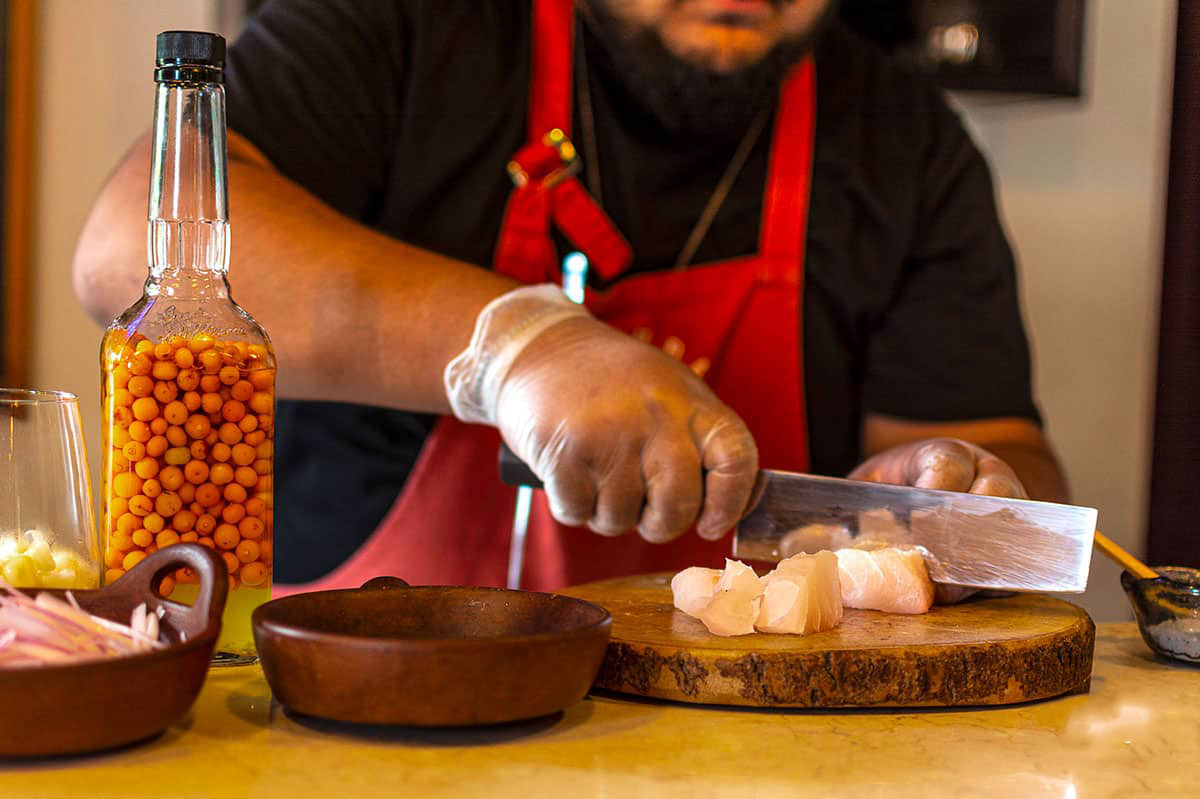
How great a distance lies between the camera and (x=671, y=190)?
154cm

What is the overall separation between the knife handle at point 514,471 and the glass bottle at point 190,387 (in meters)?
0.32

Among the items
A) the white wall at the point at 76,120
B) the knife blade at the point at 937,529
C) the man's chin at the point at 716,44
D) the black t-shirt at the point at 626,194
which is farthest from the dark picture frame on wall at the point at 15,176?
the knife blade at the point at 937,529

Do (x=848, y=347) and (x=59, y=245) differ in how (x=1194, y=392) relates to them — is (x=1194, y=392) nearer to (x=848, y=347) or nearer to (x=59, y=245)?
(x=848, y=347)

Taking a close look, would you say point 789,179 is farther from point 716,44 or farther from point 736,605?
point 736,605

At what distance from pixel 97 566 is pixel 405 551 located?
758mm

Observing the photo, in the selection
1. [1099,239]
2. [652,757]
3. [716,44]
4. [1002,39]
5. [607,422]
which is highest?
[1002,39]

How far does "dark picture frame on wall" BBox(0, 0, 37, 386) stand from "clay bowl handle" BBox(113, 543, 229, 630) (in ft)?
5.20

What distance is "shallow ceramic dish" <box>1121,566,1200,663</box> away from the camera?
862mm

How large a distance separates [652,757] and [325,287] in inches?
23.9

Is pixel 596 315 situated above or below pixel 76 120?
below

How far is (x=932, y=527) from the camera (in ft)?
3.05

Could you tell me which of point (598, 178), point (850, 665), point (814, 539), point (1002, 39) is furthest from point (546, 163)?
point (1002, 39)

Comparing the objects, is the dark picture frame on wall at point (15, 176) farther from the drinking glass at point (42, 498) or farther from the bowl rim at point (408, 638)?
the bowl rim at point (408, 638)

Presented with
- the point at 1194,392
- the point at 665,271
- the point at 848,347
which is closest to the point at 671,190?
the point at 665,271
